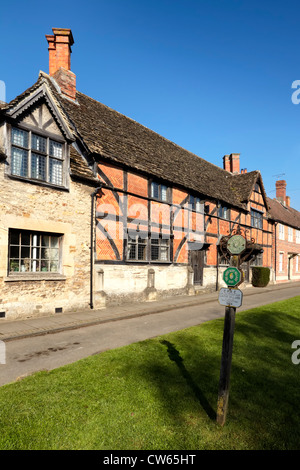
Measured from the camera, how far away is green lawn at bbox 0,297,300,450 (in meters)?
3.27

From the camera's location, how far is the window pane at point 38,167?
34.3 ft

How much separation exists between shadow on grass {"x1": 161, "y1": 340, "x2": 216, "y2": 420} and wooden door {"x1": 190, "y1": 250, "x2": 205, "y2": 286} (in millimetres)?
10971

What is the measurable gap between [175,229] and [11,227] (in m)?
9.50

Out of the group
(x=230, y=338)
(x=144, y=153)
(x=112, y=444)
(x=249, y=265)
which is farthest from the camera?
(x=249, y=265)

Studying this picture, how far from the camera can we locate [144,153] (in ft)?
53.4

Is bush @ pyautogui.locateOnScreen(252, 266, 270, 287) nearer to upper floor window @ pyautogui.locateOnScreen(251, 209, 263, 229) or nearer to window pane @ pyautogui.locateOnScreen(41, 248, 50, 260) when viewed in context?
upper floor window @ pyautogui.locateOnScreen(251, 209, 263, 229)

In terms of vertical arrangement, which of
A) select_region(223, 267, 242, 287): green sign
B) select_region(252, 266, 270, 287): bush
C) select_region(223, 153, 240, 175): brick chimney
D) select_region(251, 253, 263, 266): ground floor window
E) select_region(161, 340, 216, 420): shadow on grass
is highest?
select_region(223, 153, 240, 175): brick chimney

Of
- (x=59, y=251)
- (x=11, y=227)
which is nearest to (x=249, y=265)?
(x=59, y=251)

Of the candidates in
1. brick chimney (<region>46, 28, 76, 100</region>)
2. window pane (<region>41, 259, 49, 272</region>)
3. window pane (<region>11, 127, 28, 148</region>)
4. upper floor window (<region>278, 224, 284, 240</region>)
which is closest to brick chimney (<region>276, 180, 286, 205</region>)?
upper floor window (<region>278, 224, 284, 240</region>)
